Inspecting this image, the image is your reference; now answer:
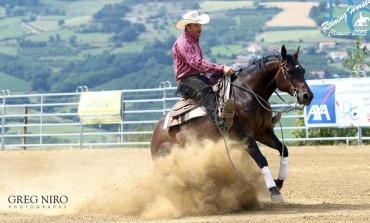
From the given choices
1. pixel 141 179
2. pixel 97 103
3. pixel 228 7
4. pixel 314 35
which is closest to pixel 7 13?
pixel 228 7

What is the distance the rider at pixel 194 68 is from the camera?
1056cm

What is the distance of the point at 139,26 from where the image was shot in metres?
118

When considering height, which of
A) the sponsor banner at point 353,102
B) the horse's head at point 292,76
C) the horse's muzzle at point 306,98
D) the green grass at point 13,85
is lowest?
the green grass at point 13,85

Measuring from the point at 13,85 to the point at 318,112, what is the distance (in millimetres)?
58987

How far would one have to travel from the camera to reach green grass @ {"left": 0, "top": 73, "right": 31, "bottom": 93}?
73000 millimetres

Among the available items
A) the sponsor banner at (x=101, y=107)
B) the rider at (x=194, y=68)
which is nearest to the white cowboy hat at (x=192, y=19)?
the rider at (x=194, y=68)

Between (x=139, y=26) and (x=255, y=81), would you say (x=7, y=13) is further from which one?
(x=255, y=81)

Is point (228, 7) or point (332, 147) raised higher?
point (332, 147)

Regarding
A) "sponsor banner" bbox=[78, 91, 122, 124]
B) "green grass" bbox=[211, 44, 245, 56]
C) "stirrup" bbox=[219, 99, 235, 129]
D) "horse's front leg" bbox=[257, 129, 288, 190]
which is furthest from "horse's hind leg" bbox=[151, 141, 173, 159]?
"green grass" bbox=[211, 44, 245, 56]

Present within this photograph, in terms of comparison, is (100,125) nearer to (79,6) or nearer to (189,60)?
(189,60)

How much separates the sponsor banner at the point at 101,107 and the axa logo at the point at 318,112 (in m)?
4.96

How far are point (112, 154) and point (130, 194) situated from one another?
26.2ft

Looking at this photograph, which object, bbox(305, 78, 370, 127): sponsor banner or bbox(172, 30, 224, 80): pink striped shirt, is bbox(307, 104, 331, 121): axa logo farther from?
bbox(172, 30, 224, 80): pink striped shirt

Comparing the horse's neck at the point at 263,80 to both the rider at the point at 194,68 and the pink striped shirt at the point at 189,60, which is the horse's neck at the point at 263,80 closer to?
the rider at the point at 194,68
